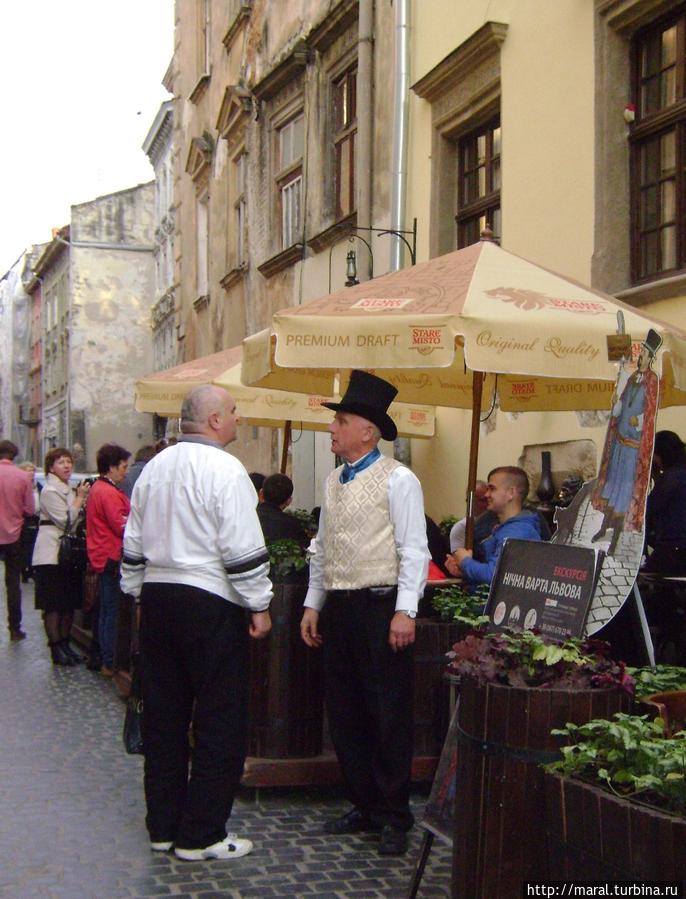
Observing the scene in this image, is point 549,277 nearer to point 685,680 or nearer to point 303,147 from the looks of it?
point 685,680

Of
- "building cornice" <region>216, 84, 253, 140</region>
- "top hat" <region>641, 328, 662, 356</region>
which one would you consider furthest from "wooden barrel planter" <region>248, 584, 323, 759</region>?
"building cornice" <region>216, 84, 253, 140</region>

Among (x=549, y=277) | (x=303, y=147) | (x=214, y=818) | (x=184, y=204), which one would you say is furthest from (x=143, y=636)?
(x=184, y=204)

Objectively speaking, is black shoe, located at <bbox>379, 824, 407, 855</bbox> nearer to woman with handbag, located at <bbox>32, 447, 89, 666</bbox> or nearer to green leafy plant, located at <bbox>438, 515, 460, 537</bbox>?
green leafy plant, located at <bbox>438, 515, 460, 537</bbox>

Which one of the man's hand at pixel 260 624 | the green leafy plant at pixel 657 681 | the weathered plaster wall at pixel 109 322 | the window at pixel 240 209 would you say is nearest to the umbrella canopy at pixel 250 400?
the man's hand at pixel 260 624

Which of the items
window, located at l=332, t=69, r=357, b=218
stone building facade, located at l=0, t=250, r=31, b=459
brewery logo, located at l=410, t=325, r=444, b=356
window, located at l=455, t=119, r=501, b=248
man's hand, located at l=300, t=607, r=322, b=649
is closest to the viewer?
man's hand, located at l=300, t=607, r=322, b=649

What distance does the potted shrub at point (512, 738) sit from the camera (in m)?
3.54

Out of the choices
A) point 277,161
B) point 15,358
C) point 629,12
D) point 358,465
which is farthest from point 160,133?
point 358,465

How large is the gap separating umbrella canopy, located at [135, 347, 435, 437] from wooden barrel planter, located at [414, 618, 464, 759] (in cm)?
452

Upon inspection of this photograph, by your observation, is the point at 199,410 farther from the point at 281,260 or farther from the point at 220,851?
the point at 281,260

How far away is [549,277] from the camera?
6.27 meters

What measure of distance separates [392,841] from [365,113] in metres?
9.91

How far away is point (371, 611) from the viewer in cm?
527

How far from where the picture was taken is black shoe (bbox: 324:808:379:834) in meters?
5.39

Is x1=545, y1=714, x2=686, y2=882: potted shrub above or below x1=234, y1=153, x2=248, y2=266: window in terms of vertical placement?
below
